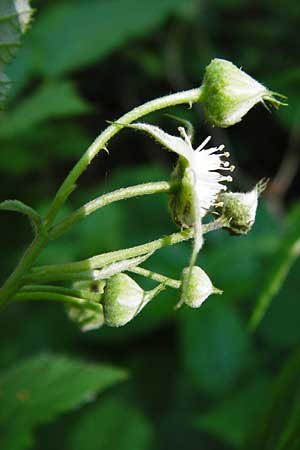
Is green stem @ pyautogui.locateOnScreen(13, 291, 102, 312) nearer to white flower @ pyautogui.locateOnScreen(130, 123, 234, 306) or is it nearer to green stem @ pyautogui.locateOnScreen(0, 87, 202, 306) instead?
green stem @ pyautogui.locateOnScreen(0, 87, 202, 306)

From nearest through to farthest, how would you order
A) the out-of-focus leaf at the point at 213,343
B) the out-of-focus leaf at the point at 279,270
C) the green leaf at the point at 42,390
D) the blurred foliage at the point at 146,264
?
1. the green leaf at the point at 42,390
2. the out-of-focus leaf at the point at 279,270
3. the blurred foliage at the point at 146,264
4. the out-of-focus leaf at the point at 213,343

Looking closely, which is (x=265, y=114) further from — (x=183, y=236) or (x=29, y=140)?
(x=183, y=236)

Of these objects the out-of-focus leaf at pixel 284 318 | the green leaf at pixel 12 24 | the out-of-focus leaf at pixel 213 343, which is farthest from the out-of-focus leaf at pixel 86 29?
the green leaf at pixel 12 24

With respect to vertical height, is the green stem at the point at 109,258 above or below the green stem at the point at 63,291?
above

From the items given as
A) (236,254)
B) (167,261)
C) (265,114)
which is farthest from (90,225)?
(265,114)

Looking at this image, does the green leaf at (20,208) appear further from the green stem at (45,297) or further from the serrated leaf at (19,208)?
the green stem at (45,297)

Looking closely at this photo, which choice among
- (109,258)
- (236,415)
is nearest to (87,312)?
(109,258)
